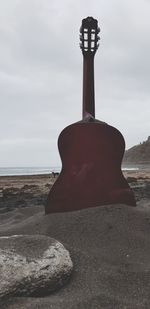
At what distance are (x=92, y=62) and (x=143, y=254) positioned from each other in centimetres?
363

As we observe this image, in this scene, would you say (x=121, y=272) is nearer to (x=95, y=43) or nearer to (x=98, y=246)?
(x=98, y=246)

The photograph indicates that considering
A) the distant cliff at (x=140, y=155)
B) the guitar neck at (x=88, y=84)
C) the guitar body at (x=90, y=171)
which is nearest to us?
the guitar body at (x=90, y=171)

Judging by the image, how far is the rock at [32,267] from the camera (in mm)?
3467

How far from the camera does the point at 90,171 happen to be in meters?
6.20

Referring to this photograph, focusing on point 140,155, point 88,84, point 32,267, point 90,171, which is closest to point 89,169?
point 90,171

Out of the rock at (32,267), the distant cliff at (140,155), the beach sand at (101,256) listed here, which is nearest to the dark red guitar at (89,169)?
the beach sand at (101,256)

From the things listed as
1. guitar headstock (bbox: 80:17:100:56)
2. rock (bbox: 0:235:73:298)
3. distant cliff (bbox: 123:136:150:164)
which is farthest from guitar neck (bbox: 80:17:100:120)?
distant cliff (bbox: 123:136:150:164)

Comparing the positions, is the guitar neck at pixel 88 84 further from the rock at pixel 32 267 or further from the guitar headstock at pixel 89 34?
the rock at pixel 32 267

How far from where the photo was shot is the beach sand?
11.4 ft

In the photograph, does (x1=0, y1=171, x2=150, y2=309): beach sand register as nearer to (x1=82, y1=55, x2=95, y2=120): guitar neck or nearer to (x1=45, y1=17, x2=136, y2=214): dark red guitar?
(x1=45, y1=17, x2=136, y2=214): dark red guitar

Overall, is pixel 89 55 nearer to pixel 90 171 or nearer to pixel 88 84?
pixel 88 84

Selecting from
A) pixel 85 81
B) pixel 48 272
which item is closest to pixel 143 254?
pixel 48 272

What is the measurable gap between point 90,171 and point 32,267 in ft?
8.96

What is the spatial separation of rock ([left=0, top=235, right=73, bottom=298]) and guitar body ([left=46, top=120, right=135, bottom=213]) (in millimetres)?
2058
